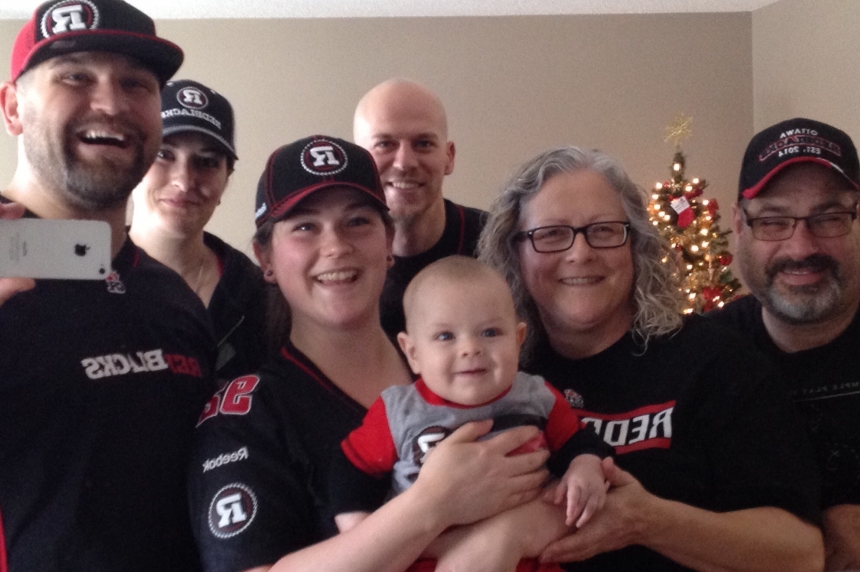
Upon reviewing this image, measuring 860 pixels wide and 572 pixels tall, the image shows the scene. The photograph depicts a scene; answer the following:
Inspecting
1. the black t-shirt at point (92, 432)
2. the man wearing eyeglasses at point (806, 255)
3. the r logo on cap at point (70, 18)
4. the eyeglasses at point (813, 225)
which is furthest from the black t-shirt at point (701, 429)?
the r logo on cap at point (70, 18)

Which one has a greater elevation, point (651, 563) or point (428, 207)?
point (428, 207)

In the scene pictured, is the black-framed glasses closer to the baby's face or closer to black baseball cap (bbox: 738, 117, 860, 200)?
the baby's face

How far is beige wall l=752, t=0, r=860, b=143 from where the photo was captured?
18.1 ft

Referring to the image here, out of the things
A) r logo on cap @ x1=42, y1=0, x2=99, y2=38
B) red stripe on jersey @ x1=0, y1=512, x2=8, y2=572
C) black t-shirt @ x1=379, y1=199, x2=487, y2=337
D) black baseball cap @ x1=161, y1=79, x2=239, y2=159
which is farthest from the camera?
black t-shirt @ x1=379, y1=199, x2=487, y2=337

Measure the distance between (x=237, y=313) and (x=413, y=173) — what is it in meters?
0.93

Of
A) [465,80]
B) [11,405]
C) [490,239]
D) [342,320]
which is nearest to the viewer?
[11,405]

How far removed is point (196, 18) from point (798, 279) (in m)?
5.38

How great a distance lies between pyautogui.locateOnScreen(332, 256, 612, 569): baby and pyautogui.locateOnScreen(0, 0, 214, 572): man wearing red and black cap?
0.40 metres

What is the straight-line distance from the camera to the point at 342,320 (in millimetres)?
1619

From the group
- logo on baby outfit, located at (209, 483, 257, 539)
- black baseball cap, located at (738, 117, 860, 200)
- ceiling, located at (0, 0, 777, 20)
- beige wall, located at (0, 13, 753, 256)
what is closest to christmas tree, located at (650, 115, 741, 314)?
beige wall, located at (0, 13, 753, 256)

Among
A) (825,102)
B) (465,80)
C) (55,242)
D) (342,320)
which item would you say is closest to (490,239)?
(342,320)

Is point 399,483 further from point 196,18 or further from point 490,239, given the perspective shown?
point 196,18

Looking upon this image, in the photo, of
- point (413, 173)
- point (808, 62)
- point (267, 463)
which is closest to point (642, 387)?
point (267, 463)

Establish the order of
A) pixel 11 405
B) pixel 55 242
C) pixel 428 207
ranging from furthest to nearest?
pixel 428 207 → pixel 11 405 → pixel 55 242
